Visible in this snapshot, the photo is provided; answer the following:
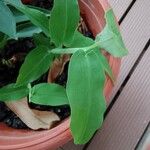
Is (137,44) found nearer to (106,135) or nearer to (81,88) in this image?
(106,135)

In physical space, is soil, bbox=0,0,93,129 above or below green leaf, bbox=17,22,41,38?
below

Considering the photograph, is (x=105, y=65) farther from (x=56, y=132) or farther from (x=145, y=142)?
(x=145, y=142)

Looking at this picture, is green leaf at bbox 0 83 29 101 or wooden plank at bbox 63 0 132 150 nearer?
green leaf at bbox 0 83 29 101

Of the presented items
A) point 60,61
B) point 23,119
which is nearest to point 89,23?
point 60,61

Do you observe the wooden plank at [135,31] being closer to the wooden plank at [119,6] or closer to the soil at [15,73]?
the wooden plank at [119,6]

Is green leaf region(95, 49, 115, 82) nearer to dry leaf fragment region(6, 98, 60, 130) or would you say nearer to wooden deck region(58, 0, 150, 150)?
dry leaf fragment region(6, 98, 60, 130)

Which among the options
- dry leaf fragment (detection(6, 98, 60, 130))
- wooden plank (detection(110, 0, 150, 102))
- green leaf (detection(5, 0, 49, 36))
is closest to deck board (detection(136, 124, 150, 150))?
wooden plank (detection(110, 0, 150, 102))

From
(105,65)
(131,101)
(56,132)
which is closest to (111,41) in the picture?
(105,65)
